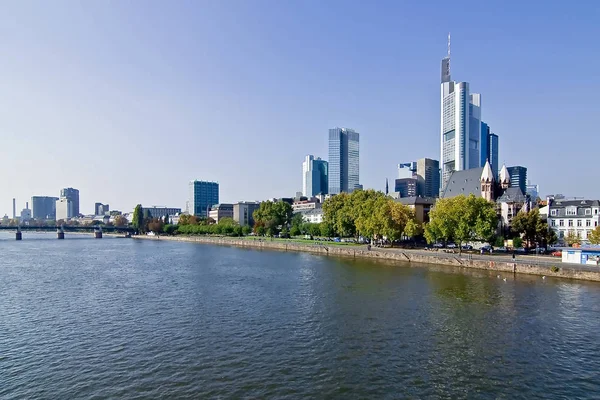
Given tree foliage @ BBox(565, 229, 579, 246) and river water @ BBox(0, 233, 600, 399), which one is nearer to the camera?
river water @ BBox(0, 233, 600, 399)

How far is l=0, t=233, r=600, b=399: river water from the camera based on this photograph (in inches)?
784

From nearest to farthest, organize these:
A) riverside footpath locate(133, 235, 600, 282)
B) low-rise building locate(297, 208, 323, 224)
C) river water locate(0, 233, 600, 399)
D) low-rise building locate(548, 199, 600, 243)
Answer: river water locate(0, 233, 600, 399)
riverside footpath locate(133, 235, 600, 282)
low-rise building locate(548, 199, 600, 243)
low-rise building locate(297, 208, 323, 224)

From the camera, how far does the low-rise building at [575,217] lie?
7750cm

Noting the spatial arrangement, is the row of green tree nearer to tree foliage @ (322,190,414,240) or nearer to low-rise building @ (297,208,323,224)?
tree foliage @ (322,190,414,240)

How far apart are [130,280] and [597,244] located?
70723 mm

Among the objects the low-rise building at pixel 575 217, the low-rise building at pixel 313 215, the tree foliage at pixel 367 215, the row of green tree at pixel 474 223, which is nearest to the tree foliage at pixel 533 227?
the row of green tree at pixel 474 223

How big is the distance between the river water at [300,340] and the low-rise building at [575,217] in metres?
39.4

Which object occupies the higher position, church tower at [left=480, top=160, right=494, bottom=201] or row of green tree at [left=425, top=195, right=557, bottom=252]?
church tower at [left=480, top=160, right=494, bottom=201]

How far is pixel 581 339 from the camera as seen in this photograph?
26.9 metres

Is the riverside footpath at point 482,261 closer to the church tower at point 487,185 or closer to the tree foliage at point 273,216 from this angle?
the church tower at point 487,185

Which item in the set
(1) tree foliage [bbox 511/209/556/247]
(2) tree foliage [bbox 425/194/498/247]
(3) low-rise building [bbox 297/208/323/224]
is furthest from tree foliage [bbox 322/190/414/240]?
(3) low-rise building [bbox 297/208/323/224]

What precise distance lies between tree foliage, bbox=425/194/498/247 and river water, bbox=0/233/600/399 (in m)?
21.5

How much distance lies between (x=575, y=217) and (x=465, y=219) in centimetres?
2842

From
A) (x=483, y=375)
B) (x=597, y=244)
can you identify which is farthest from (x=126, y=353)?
(x=597, y=244)
